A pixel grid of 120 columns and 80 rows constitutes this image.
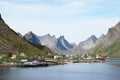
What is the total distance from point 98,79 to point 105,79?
3.86m

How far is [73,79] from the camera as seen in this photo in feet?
605

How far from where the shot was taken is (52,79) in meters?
183

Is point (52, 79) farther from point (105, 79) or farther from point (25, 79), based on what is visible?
point (105, 79)

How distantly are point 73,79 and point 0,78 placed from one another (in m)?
35.9

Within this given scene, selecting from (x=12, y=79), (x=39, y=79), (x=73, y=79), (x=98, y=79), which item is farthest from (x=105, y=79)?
(x=12, y=79)

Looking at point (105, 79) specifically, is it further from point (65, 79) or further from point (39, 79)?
point (39, 79)

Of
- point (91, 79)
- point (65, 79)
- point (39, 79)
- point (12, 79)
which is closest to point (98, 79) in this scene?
point (91, 79)

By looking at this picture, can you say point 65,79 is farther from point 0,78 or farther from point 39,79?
point 0,78

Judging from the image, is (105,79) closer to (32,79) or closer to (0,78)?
(32,79)

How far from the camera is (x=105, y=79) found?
606ft

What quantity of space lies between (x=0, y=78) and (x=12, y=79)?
688 centimetres

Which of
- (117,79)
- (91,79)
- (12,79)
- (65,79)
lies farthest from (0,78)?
(117,79)

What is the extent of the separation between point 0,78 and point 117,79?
57.7 meters

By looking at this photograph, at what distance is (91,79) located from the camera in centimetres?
18275
